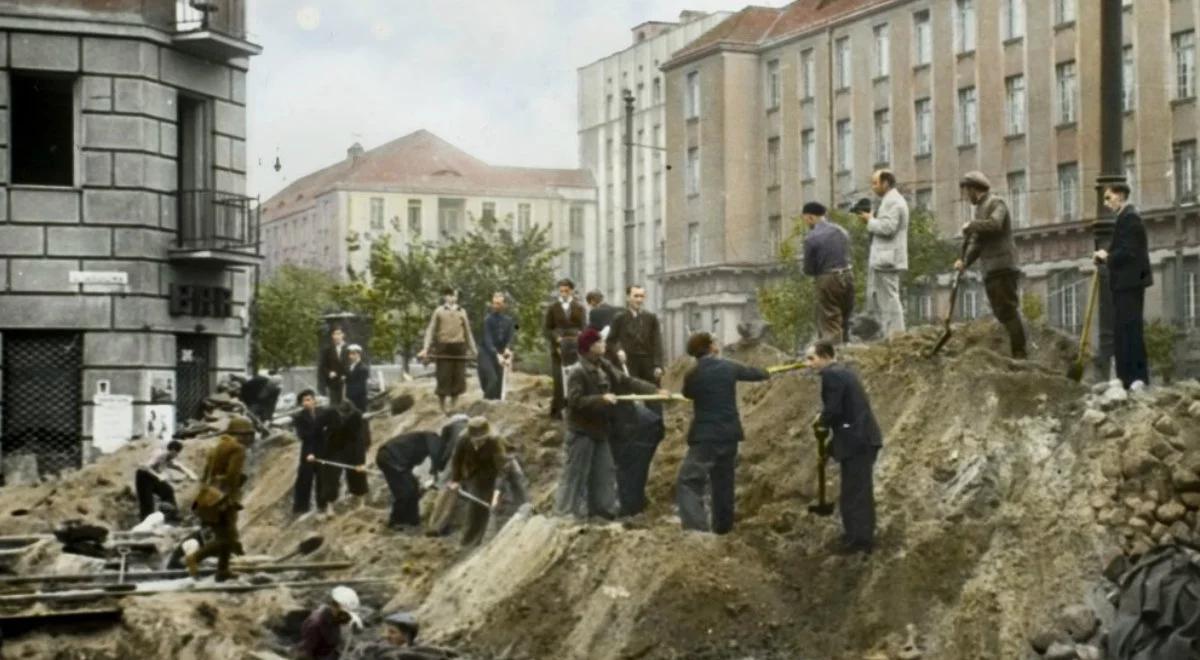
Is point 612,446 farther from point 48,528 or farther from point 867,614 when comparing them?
point 48,528

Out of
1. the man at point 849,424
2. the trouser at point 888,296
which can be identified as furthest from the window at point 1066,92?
the man at point 849,424

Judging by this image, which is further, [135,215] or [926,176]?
[926,176]

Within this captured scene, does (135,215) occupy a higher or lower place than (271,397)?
higher

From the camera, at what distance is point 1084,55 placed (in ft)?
172

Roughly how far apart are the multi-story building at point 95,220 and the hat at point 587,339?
1212cm

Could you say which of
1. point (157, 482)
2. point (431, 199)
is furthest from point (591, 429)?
point (431, 199)

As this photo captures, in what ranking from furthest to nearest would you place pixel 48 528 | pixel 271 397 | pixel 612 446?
pixel 271 397 < pixel 48 528 < pixel 612 446

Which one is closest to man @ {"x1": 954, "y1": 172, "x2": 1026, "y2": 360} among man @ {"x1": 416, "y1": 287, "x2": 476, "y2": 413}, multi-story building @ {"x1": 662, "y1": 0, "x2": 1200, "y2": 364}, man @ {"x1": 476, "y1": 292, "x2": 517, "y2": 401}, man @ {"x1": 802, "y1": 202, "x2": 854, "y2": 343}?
man @ {"x1": 802, "y1": 202, "x2": 854, "y2": 343}

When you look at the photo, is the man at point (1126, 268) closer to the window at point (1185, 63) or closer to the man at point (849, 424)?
the man at point (849, 424)

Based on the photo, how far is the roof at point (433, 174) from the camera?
8575 cm

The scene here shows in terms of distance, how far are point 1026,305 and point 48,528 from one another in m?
26.7

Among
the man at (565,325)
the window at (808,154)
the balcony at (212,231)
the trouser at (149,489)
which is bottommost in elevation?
the trouser at (149,489)

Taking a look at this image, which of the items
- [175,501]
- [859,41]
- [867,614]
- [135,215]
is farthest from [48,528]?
[859,41]

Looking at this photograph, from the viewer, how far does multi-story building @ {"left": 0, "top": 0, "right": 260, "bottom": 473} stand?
104 ft
